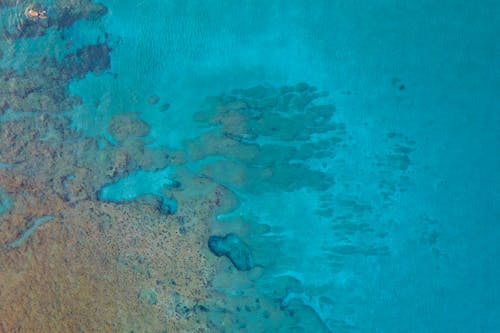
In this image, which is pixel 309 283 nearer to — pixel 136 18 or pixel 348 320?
Result: pixel 348 320

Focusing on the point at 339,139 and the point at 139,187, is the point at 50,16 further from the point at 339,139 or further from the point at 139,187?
the point at 339,139

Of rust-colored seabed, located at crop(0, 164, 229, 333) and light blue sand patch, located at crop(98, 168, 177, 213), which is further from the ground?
light blue sand patch, located at crop(98, 168, 177, 213)

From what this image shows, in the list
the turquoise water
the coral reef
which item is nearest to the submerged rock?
the turquoise water

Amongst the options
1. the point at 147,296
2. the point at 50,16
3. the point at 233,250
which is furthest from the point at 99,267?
the point at 50,16

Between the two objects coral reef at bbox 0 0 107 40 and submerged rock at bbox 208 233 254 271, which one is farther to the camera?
coral reef at bbox 0 0 107 40

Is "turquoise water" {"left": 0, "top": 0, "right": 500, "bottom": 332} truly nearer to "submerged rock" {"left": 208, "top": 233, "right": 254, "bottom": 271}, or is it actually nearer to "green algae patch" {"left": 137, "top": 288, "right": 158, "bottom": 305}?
"submerged rock" {"left": 208, "top": 233, "right": 254, "bottom": 271}

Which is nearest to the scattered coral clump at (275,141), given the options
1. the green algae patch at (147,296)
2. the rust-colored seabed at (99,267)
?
the rust-colored seabed at (99,267)
